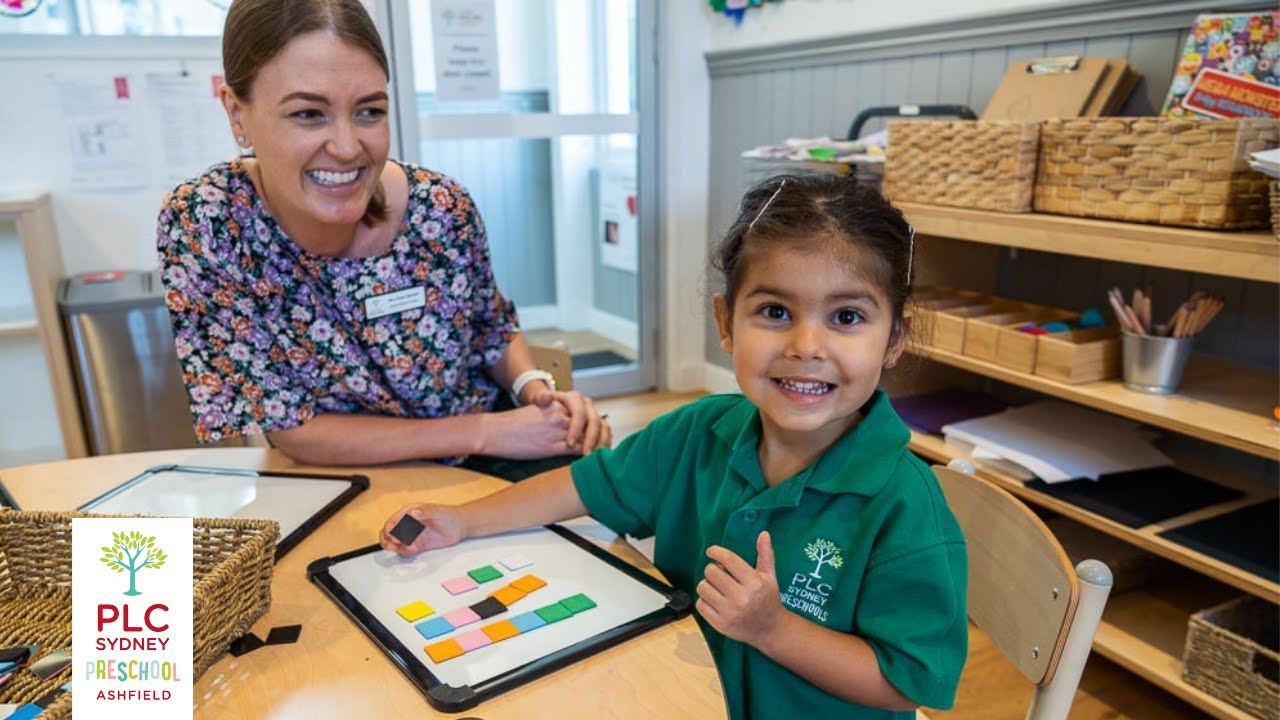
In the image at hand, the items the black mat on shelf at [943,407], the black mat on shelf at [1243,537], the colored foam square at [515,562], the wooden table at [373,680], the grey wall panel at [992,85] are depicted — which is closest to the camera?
the wooden table at [373,680]

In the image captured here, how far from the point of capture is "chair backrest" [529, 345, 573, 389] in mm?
1865

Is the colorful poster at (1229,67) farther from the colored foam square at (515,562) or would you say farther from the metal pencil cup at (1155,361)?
the colored foam square at (515,562)

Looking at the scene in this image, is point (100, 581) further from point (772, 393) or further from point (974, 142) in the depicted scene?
point (974, 142)

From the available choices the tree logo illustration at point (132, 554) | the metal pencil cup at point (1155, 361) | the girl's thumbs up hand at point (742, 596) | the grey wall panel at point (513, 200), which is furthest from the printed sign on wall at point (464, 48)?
the tree logo illustration at point (132, 554)

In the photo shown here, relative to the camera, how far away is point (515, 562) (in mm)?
989

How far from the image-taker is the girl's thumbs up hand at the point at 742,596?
0.80 m

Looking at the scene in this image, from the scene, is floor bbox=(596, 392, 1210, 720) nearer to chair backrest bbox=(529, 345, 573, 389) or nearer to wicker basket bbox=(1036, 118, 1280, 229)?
A: wicker basket bbox=(1036, 118, 1280, 229)

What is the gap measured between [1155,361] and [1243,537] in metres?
0.35

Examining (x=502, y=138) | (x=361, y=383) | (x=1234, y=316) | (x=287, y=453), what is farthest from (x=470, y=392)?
(x=502, y=138)

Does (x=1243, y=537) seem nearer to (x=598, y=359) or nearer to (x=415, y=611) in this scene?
(x=415, y=611)

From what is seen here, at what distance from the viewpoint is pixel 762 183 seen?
105 centimetres

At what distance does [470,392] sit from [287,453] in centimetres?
39

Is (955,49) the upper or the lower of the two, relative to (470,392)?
upper

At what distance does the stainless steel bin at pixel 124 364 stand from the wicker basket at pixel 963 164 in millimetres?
2089
